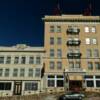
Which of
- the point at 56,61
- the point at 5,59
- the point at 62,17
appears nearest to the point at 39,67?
the point at 56,61

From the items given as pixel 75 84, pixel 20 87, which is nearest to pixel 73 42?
pixel 75 84

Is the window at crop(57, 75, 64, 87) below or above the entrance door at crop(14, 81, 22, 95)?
above

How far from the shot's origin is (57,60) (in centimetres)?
7394

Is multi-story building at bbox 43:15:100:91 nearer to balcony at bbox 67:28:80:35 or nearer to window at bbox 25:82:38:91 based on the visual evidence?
balcony at bbox 67:28:80:35

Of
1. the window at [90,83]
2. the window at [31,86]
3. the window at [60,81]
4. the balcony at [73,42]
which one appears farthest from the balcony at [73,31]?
the window at [31,86]

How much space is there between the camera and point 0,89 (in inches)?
2793

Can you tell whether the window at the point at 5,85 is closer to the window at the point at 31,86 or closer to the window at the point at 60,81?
the window at the point at 31,86

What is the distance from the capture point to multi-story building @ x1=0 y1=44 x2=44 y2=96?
235 feet

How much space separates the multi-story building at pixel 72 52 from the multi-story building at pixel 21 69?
2.71 m

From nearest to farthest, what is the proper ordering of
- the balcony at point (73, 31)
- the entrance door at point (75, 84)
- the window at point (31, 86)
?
1. the entrance door at point (75, 84)
2. the window at point (31, 86)
3. the balcony at point (73, 31)

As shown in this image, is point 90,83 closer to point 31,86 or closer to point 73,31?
point 73,31

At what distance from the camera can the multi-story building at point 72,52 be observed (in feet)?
234

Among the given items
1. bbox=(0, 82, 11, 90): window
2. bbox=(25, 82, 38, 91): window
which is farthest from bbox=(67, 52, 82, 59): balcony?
bbox=(0, 82, 11, 90): window

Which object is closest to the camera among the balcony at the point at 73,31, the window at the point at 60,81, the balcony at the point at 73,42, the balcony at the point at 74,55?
the window at the point at 60,81
